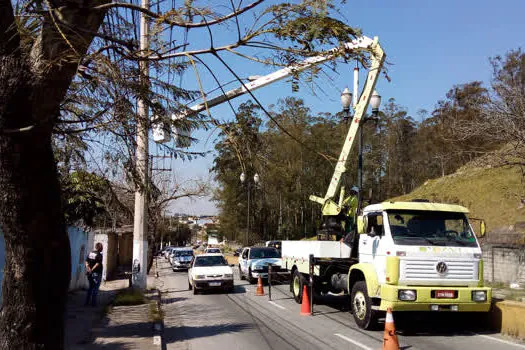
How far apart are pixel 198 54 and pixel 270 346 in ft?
20.6

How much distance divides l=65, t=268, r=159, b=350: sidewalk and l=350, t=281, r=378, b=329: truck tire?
4.18 metres

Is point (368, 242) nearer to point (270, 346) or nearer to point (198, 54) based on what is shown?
point (270, 346)

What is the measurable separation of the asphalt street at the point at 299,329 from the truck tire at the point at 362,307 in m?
0.19

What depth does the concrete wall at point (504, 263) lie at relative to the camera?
16.4 meters

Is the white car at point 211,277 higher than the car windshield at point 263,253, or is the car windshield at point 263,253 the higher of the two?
the car windshield at point 263,253

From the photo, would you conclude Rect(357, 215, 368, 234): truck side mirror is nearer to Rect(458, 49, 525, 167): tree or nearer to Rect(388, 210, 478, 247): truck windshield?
Rect(388, 210, 478, 247): truck windshield

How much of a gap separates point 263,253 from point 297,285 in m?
8.59

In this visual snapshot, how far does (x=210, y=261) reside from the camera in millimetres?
20188

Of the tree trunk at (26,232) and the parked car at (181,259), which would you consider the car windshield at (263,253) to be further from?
the tree trunk at (26,232)

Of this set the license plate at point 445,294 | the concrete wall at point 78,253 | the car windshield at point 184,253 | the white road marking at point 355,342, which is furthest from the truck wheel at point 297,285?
the car windshield at point 184,253

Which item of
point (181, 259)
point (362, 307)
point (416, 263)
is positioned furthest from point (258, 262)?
point (181, 259)

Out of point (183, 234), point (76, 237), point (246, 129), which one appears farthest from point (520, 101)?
point (183, 234)

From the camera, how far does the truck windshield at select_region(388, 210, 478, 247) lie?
995 cm

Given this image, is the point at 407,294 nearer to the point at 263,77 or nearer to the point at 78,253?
the point at 263,77
